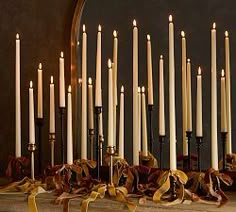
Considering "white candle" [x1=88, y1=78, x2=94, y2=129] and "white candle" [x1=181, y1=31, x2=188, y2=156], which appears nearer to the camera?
"white candle" [x1=181, y1=31, x2=188, y2=156]

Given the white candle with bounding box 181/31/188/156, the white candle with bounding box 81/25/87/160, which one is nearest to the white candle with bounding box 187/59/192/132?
the white candle with bounding box 181/31/188/156

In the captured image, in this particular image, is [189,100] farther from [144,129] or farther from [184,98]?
[144,129]

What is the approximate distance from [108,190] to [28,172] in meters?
0.30

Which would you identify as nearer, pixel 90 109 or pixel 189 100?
pixel 189 100

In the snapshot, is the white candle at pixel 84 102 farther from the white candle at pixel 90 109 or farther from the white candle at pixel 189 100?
the white candle at pixel 189 100

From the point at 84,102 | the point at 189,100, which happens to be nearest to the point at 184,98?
the point at 189,100

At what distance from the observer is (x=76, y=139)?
1.20m

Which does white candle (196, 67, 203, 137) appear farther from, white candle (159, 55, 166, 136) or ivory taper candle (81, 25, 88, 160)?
ivory taper candle (81, 25, 88, 160)

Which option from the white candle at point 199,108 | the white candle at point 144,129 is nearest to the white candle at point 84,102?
the white candle at point 144,129

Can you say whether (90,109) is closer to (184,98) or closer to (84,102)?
(84,102)

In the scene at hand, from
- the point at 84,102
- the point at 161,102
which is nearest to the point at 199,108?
the point at 161,102

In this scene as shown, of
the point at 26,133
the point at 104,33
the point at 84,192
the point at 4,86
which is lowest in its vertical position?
the point at 84,192

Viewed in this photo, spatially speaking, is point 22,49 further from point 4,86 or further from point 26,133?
point 26,133

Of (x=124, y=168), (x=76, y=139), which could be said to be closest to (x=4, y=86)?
(x=76, y=139)
